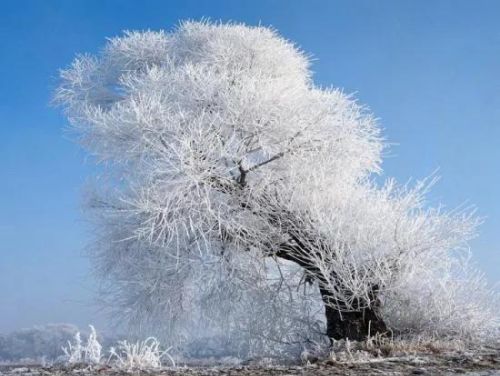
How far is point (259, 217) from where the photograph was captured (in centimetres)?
1133

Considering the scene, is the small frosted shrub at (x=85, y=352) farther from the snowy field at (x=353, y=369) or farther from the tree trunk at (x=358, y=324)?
the tree trunk at (x=358, y=324)

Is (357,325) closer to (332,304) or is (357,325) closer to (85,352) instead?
(332,304)

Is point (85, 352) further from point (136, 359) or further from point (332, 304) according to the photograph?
point (332, 304)

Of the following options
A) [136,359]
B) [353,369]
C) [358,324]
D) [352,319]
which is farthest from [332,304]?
[136,359]

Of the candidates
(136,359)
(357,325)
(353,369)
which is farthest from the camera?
(357,325)

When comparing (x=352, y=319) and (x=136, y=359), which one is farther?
(x=352, y=319)

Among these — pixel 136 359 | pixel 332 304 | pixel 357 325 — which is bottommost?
pixel 136 359

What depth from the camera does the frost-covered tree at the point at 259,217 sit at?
1065 centimetres

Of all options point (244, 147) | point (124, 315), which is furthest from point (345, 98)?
point (124, 315)

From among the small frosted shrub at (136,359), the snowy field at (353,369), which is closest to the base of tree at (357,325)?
the snowy field at (353,369)

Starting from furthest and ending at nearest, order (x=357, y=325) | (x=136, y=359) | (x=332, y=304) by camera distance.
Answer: (x=357, y=325), (x=332, y=304), (x=136, y=359)

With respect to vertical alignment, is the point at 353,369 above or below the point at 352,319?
below

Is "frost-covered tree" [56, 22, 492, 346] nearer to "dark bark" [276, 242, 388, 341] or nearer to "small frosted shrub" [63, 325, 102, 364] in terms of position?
"dark bark" [276, 242, 388, 341]

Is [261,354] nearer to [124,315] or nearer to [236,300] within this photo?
[236,300]
